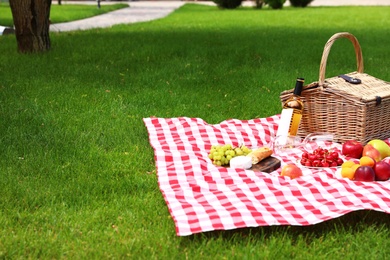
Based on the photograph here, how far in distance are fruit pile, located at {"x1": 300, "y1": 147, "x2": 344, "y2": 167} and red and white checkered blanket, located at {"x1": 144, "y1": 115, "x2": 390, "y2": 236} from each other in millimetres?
52

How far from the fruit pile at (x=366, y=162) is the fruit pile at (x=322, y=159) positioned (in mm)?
96

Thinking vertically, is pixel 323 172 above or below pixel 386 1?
above

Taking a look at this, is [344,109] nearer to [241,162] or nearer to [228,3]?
[241,162]

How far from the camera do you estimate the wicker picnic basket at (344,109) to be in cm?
468

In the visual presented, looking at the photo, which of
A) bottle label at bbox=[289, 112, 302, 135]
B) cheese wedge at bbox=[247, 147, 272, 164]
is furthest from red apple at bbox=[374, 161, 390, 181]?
bottle label at bbox=[289, 112, 302, 135]

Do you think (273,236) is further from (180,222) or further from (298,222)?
(180,222)

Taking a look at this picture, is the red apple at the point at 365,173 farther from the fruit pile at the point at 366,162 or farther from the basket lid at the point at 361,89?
the basket lid at the point at 361,89

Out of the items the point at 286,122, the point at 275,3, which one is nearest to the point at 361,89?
the point at 286,122

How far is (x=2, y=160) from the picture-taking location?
4246 millimetres

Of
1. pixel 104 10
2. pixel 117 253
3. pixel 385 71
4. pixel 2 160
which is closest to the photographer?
pixel 117 253

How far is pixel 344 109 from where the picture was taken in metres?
4.72

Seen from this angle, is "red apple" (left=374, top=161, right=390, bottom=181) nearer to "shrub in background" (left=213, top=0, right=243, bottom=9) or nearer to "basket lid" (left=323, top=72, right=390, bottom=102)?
"basket lid" (left=323, top=72, right=390, bottom=102)

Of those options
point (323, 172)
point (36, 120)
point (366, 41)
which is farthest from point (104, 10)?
point (323, 172)

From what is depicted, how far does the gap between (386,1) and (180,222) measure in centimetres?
2645
